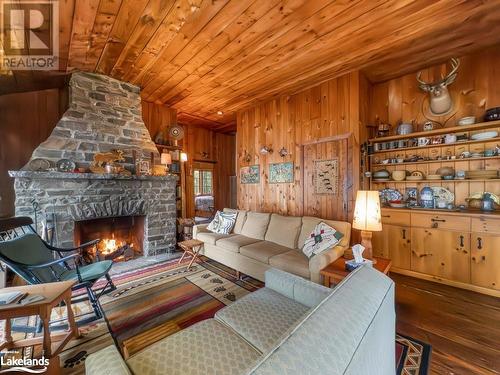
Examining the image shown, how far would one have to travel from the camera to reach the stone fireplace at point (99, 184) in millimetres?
2930

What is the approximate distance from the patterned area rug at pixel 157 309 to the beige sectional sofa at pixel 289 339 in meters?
0.77

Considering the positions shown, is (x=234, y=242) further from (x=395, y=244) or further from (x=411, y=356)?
(x=395, y=244)

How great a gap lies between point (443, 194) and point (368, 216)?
187cm

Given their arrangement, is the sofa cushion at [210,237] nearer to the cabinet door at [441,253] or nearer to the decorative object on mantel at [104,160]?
the decorative object on mantel at [104,160]

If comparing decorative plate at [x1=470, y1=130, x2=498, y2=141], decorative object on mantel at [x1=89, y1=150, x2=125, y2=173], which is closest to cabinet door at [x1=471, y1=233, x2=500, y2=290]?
decorative plate at [x1=470, y1=130, x2=498, y2=141]

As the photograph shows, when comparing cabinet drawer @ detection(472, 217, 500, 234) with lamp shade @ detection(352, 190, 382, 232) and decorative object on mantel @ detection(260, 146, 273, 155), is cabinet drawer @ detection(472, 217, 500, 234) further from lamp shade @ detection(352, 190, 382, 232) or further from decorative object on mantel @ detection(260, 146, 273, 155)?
decorative object on mantel @ detection(260, 146, 273, 155)

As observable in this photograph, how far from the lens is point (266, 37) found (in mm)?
2363

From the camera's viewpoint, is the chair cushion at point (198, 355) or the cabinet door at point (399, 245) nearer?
the chair cushion at point (198, 355)

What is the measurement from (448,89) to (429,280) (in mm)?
2637

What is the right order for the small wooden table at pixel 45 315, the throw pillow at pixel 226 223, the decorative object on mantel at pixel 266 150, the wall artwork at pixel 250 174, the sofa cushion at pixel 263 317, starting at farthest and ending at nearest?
the wall artwork at pixel 250 174 → the decorative object on mantel at pixel 266 150 → the throw pillow at pixel 226 223 → the small wooden table at pixel 45 315 → the sofa cushion at pixel 263 317

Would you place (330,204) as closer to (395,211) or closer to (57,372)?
(395,211)

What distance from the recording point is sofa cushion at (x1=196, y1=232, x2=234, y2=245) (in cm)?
350

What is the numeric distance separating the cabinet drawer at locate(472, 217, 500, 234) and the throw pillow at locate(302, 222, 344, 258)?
1534 millimetres

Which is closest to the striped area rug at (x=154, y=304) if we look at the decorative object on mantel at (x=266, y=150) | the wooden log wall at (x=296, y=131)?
the wooden log wall at (x=296, y=131)
